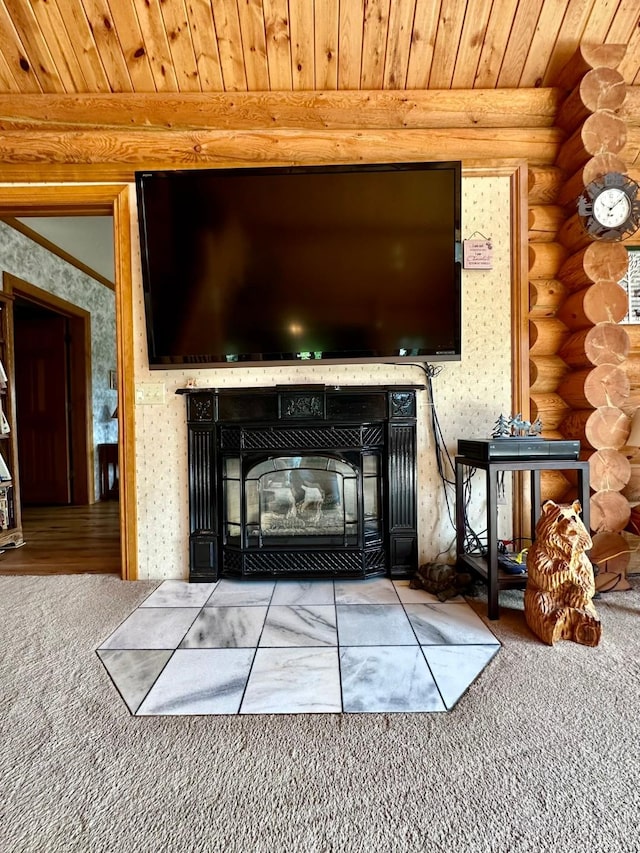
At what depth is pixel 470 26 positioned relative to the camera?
2033 millimetres

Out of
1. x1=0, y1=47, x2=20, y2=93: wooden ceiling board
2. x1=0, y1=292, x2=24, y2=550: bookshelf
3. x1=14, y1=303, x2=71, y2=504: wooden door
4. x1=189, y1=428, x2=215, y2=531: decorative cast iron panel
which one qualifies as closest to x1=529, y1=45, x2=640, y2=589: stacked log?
x1=189, y1=428, x2=215, y2=531: decorative cast iron panel

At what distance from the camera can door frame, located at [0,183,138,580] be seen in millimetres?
2260

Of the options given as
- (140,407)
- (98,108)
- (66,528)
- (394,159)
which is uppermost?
(98,108)

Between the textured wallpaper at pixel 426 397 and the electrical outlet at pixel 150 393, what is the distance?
0.09 ft

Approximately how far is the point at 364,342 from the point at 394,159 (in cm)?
104

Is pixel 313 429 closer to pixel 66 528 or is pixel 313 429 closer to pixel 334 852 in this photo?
pixel 334 852

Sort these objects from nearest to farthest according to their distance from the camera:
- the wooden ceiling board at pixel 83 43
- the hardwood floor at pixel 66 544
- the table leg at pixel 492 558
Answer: the table leg at pixel 492 558
the wooden ceiling board at pixel 83 43
the hardwood floor at pixel 66 544

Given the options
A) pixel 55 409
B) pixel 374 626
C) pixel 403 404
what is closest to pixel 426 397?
pixel 403 404

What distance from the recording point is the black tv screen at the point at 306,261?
6.83 feet

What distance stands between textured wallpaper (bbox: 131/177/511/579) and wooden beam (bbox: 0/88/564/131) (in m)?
0.39

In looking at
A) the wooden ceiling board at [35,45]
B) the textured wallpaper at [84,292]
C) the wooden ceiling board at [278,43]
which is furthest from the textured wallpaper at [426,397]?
the textured wallpaper at [84,292]

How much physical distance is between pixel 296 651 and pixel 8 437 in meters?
3.03

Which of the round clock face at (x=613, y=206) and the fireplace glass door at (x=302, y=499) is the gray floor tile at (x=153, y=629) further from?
the round clock face at (x=613, y=206)

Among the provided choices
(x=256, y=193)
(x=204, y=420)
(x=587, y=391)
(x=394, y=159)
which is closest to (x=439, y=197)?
(x=394, y=159)
